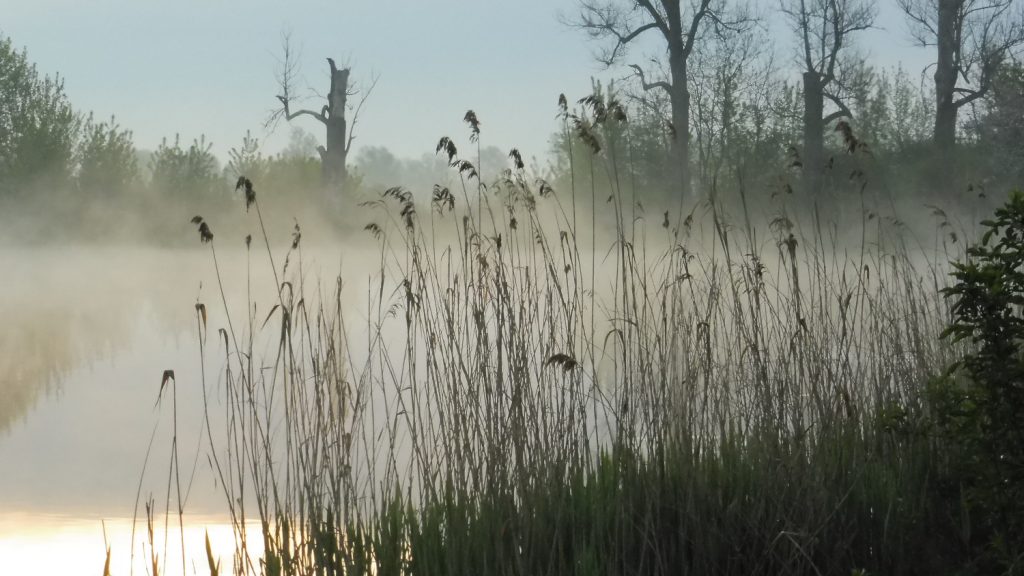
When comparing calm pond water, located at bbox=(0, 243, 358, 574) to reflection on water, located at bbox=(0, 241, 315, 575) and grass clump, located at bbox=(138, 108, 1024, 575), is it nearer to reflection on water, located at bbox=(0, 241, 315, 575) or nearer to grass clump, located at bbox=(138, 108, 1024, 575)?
reflection on water, located at bbox=(0, 241, 315, 575)

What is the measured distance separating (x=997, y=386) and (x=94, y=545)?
3128 mm

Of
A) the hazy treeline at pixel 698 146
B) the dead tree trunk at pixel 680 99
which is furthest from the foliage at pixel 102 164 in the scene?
the dead tree trunk at pixel 680 99

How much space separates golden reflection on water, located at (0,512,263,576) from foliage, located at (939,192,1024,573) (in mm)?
1992

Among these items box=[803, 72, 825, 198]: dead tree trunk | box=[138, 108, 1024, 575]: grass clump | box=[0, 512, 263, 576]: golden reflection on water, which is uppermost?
box=[803, 72, 825, 198]: dead tree trunk

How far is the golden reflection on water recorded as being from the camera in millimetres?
3328

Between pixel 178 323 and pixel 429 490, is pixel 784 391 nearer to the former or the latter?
pixel 429 490

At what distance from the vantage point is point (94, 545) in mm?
3748

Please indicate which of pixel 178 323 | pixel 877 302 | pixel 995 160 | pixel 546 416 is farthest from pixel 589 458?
pixel 995 160

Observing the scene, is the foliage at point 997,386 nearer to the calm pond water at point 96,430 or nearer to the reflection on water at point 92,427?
the calm pond water at point 96,430

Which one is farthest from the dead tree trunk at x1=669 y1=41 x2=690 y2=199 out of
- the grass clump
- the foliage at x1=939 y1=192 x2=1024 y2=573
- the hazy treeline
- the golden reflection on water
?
the foliage at x1=939 y1=192 x2=1024 y2=573

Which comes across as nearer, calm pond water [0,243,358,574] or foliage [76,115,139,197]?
calm pond water [0,243,358,574]

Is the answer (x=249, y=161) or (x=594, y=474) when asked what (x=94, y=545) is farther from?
(x=249, y=161)

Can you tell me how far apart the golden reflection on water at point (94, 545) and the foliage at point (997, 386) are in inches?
78.4

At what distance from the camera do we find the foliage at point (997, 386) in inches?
86.0
